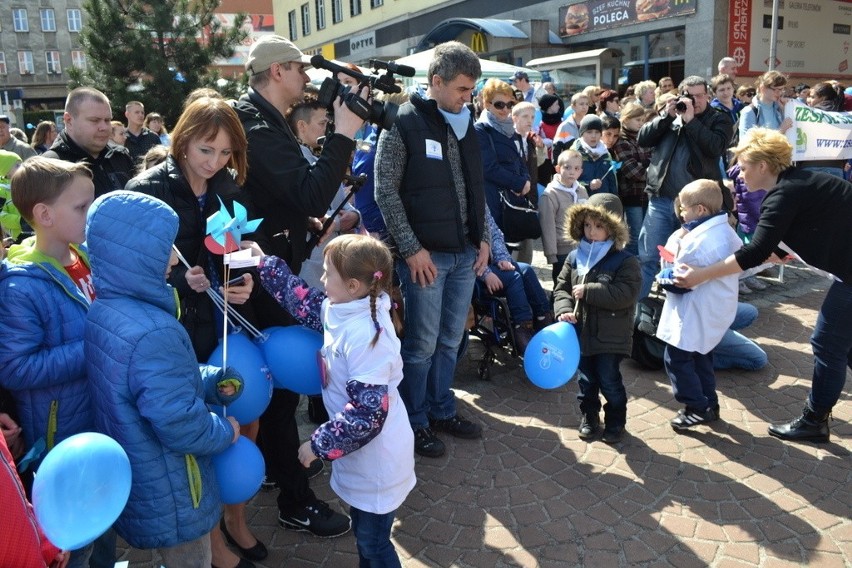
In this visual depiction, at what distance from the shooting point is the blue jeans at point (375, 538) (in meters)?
2.51

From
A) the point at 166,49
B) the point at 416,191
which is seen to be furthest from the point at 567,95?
the point at 416,191

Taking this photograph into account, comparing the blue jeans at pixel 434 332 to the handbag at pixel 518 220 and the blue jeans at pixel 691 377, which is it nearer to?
the blue jeans at pixel 691 377

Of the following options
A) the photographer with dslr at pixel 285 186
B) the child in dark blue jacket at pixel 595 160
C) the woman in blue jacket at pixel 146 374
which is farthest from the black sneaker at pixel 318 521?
the child in dark blue jacket at pixel 595 160

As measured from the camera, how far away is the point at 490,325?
5.25 metres

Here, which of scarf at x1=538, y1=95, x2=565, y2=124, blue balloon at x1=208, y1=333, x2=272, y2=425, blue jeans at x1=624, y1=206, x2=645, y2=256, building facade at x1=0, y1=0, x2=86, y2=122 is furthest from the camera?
building facade at x1=0, y1=0, x2=86, y2=122

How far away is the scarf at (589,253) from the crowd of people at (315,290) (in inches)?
0.7

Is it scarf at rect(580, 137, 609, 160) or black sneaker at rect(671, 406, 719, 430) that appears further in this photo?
scarf at rect(580, 137, 609, 160)

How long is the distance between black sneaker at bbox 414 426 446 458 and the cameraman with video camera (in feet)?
10.3

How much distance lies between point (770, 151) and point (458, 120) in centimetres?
181

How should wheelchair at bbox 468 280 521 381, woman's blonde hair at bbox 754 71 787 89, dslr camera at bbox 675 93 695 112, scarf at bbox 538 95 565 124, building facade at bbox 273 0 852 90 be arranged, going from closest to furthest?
wheelchair at bbox 468 280 521 381 → dslr camera at bbox 675 93 695 112 → woman's blonde hair at bbox 754 71 787 89 → scarf at bbox 538 95 565 124 → building facade at bbox 273 0 852 90

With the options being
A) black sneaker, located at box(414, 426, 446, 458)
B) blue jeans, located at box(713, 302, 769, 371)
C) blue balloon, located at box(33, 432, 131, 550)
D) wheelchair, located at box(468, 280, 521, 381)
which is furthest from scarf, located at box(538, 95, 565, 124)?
blue balloon, located at box(33, 432, 131, 550)

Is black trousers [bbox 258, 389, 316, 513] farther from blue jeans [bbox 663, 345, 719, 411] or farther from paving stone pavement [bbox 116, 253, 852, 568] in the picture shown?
blue jeans [bbox 663, 345, 719, 411]

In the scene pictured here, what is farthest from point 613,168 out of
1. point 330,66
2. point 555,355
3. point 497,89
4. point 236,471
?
point 236,471

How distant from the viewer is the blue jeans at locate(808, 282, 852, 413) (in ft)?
12.5
